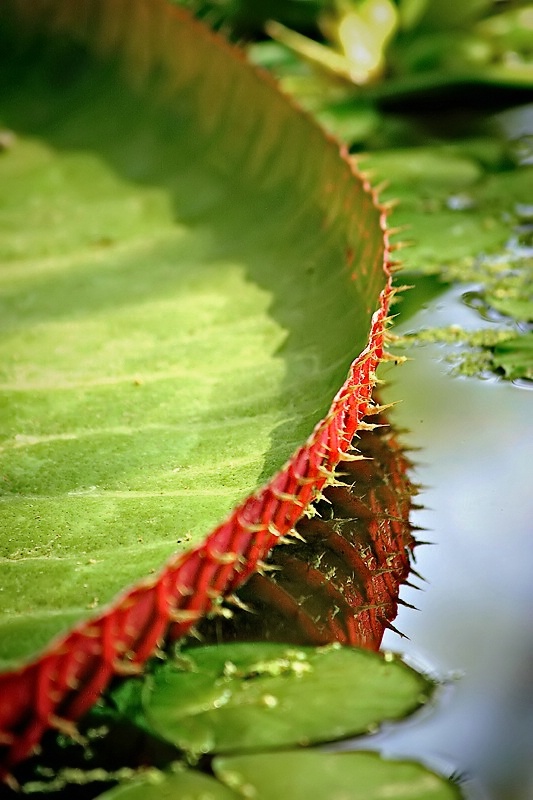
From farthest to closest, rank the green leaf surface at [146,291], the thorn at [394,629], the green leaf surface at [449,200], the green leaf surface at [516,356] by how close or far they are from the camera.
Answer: the green leaf surface at [449,200] < the green leaf surface at [516,356] < the green leaf surface at [146,291] < the thorn at [394,629]

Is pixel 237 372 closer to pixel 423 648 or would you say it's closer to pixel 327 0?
pixel 423 648

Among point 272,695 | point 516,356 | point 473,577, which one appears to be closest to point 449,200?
point 516,356

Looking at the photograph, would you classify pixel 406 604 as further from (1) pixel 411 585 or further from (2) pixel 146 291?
(2) pixel 146 291

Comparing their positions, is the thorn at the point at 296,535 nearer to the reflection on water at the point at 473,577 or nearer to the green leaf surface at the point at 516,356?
the reflection on water at the point at 473,577

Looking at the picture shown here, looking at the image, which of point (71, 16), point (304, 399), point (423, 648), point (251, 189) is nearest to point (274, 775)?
point (423, 648)

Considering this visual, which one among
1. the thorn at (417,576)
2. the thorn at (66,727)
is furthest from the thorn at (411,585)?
the thorn at (66,727)

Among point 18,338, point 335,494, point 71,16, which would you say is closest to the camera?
point 335,494
